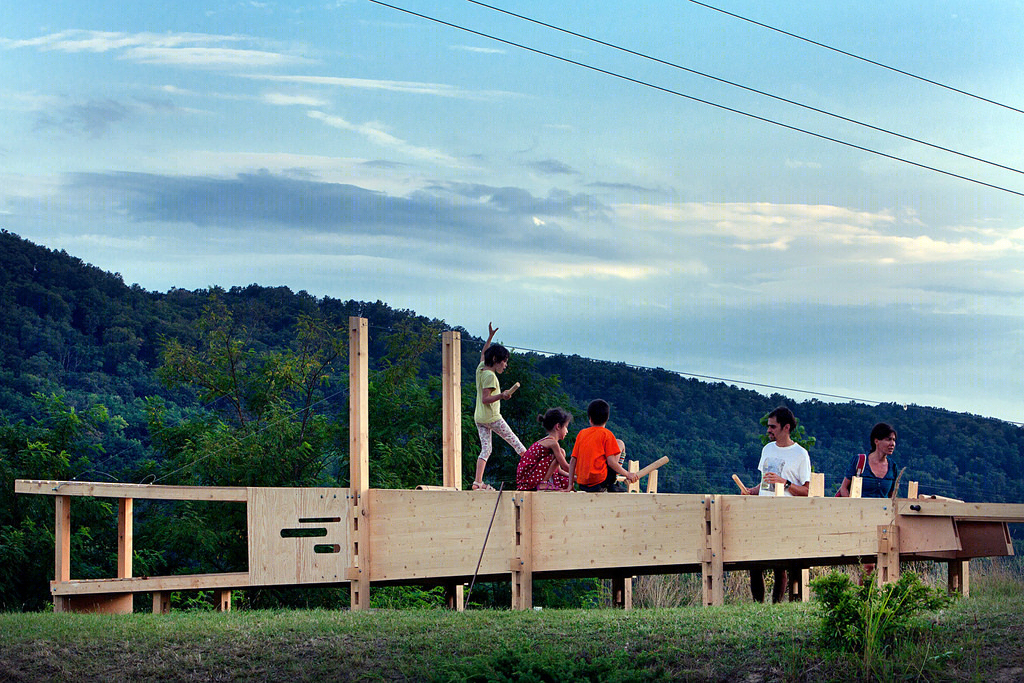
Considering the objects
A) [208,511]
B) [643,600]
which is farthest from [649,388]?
[643,600]

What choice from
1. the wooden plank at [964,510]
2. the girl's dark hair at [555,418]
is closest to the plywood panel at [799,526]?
the wooden plank at [964,510]

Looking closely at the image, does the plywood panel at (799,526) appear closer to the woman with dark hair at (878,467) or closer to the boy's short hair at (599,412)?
Result: the woman with dark hair at (878,467)

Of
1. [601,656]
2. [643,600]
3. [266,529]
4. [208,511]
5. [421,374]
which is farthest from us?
[421,374]

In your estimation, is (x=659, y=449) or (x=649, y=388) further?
(x=649, y=388)

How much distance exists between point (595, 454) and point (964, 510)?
3813 millimetres

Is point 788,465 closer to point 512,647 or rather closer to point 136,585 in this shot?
point 512,647

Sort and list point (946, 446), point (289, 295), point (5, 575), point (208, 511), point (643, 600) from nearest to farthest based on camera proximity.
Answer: point (643, 600) < point (5, 575) < point (208, 511) < point (946, 446) < point (289, 295)

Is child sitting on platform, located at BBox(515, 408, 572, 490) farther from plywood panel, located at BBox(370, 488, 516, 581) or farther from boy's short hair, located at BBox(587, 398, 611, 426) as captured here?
plywood panel, located at BBox(370, 488, 516, 581)

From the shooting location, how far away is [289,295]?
4506 cm

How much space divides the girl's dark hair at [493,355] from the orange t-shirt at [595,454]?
153 centimetres

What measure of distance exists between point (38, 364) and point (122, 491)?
28.1 metres

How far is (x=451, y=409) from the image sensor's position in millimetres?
15453

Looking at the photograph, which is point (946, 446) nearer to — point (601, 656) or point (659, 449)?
point (659, 449)

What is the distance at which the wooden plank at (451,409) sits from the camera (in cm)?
1524
